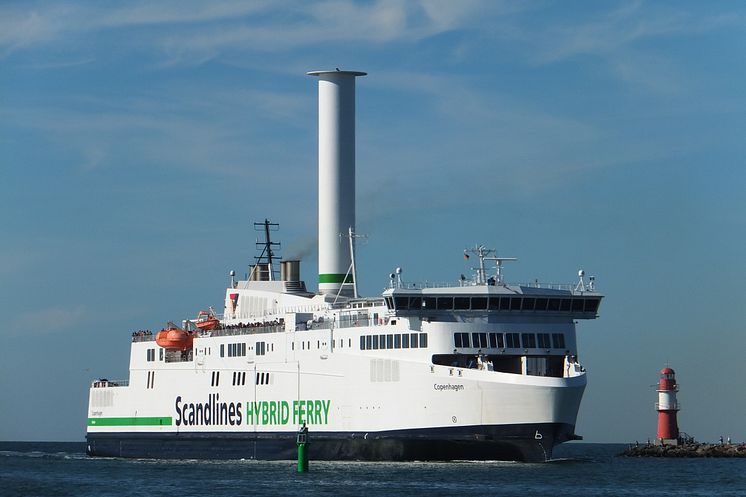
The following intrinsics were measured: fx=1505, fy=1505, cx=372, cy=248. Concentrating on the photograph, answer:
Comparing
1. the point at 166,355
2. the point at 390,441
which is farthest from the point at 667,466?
the point at 166,355

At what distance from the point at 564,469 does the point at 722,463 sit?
19.2 m

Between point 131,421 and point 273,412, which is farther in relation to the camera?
point 131,421

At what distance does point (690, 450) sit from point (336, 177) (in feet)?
81.8

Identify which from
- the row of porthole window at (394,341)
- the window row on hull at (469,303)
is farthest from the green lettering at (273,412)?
the window row on hull at (469,303)

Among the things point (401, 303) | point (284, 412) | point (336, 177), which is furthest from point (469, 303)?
point (336, 177)

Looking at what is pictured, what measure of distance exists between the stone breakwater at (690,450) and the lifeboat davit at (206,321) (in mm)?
24982

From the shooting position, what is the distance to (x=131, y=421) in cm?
6919

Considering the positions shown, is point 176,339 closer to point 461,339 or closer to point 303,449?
point 303,449

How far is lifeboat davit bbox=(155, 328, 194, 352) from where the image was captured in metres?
67.1

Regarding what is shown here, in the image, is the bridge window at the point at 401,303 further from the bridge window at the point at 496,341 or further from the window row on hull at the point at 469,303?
the bridge window at the point at 496,341

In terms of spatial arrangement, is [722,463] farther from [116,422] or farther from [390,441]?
[116,422]

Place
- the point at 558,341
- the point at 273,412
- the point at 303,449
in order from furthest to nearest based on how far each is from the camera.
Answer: the point at 273,412 → the point at 558,341 → the point at 303,449

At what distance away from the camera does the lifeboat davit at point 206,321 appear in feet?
220

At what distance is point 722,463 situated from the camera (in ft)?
234
